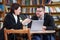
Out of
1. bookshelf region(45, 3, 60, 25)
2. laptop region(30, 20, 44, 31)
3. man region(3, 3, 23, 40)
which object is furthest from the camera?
bookshelf region(45, 3, 60, 25)

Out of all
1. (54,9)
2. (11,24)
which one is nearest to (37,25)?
(11,24)

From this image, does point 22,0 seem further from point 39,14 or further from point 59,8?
point 39,14

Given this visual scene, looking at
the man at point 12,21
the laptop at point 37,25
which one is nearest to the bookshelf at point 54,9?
the man at point 12,21

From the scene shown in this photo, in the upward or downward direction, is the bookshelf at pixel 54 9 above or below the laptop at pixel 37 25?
above

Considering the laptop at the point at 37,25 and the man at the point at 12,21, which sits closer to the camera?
the laptop at the point at 37,25

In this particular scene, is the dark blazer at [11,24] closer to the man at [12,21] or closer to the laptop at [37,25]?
the man at [12,21]

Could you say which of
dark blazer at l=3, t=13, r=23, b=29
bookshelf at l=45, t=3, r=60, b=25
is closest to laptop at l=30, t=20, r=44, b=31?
dark blazer at l=3, t=13, r=23, b=29

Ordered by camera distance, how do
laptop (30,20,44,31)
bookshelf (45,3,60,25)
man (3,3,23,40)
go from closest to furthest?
laptop (30,20,44,31) < man (3,3,23,40) < bookshelf (45,3,60,25)

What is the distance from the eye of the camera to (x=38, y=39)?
12.4 ft

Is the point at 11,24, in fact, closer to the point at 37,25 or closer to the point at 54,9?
the point at 37,25

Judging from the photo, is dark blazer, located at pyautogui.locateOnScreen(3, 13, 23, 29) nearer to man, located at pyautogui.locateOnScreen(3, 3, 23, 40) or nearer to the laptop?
man, located at pyautogui.locateOnScreen(3, 3, 23, 40)

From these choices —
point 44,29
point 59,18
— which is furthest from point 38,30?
point 59,18

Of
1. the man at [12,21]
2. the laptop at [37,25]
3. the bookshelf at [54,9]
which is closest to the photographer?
the laptop at [37,25]

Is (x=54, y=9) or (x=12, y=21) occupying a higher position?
(x=54, y=9)
